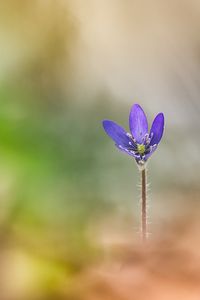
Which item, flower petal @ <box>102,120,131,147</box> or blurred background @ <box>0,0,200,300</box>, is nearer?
blurred background @ <box>0,0,200,300</box>

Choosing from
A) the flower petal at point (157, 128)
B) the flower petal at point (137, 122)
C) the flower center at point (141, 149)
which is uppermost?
the flower petal at point (137, 122)

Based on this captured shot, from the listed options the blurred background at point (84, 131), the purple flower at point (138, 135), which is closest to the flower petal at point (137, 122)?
the purple flower at point (138, 135)

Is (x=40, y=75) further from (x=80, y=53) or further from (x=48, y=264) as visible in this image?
(x=48, y=264)

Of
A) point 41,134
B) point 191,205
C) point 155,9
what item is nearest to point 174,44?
point 155,9

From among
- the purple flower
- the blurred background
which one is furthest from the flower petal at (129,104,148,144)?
the blurred background

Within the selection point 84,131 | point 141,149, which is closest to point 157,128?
point 141,149

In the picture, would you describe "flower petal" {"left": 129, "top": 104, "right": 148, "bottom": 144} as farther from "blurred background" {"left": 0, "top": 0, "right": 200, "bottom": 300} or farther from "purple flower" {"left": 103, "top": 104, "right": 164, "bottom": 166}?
"blurred background" {"left": 0, "top": 0, "right": 200, "bottom": 300}

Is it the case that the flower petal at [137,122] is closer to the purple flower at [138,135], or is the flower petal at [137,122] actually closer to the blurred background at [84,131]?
the purple flower at [138,135]
